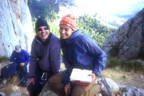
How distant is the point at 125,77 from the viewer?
9641 mm

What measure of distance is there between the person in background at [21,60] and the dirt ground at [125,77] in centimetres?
318

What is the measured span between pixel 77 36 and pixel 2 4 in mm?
12708

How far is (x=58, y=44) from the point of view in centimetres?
450

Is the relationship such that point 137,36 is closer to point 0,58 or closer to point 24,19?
point 0,58

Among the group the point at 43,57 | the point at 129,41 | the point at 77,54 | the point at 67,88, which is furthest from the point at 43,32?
the point at 129,41

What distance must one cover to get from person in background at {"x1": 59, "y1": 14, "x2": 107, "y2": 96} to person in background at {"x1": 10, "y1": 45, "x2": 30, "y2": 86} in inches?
148

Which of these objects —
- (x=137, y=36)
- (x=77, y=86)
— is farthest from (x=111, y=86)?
(x=137, y=36)

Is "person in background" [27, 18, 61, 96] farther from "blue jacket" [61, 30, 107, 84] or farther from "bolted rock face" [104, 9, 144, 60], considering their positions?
"bolted rock face" [104, 9, 144, 60]

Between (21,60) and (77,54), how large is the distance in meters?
4.17

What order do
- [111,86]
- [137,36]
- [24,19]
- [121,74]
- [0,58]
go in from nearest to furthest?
[111,86] < [121,74] < [0,58] < [137,36] < [24,19]

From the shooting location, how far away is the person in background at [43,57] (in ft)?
15.0

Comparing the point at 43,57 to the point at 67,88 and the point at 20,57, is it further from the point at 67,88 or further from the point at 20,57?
the point at 20,57

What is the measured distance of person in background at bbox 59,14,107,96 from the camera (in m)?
4.12

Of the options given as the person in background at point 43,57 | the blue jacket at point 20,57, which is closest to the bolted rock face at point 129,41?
the blue jacket at point 20,57
